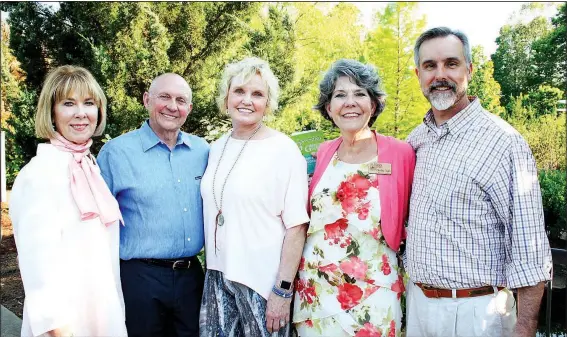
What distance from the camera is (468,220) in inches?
87.2

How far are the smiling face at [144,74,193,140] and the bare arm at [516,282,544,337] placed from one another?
2111 millimetres

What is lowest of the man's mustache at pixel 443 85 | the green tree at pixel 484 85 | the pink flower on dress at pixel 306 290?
the pink flower on dress at pixel 306 290

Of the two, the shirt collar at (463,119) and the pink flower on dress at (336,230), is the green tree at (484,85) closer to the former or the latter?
the shirt collar at (463,119)

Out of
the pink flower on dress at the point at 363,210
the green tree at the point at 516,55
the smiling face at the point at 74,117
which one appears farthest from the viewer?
the green tree at the point at 516,55

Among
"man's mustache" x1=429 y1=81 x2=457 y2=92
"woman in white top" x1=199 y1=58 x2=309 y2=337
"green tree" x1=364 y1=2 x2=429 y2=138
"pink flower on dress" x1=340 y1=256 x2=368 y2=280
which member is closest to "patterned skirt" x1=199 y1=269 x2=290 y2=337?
"woman in white top" x1=199 y1=58 x2=309 y2=337

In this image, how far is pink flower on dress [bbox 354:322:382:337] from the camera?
2.37m

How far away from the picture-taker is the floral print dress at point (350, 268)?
2.39 metres

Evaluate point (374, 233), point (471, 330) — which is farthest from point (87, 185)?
point (471, 330)

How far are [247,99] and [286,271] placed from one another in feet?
3.27

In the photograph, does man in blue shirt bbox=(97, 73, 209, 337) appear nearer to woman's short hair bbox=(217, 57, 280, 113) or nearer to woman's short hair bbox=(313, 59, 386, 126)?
woman's short hair bbox=(217, 57, 280, 113)

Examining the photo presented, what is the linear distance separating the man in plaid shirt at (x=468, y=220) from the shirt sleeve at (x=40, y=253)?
5.65 feet

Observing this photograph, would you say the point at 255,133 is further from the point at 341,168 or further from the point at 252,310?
the point at 252,310

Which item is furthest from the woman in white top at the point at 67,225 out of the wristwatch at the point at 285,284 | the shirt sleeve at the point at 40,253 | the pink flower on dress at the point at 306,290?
the pink flower on dress at the point at 306,290

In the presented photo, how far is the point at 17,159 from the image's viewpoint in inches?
398
